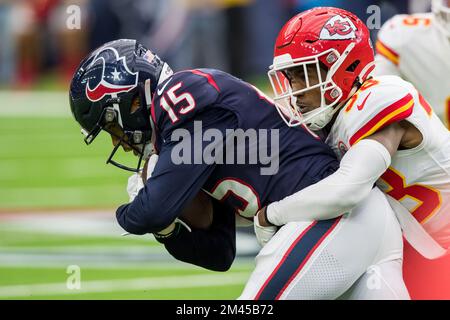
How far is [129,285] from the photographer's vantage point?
5.22 meters

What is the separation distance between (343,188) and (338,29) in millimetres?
640

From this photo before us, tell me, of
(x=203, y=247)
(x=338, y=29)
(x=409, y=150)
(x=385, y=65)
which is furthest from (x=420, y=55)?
(x=203, y=247)

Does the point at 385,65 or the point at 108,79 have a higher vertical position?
the point at 108,79

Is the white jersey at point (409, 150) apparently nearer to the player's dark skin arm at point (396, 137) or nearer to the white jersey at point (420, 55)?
the player's dark skin arm at point (396, 137)

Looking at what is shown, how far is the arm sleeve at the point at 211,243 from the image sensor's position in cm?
369

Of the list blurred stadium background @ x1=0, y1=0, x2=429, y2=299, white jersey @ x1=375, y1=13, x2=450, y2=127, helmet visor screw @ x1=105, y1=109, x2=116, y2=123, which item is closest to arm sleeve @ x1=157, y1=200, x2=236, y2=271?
helmet visor screw @ x1=105, y1=109, x2=116, y2=123

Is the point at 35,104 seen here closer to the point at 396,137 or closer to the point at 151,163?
the point at 151,163

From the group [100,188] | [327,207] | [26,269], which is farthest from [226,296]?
[100,188]

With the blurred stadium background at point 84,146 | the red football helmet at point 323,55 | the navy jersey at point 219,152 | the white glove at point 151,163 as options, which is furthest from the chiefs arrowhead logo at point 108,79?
the blurred stadium background at point 84,146

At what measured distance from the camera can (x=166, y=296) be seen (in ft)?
16.5

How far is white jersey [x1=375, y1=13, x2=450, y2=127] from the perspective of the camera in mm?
5199

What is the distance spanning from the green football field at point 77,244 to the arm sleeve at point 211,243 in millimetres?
963

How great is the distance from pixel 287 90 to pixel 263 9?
10658 mm
